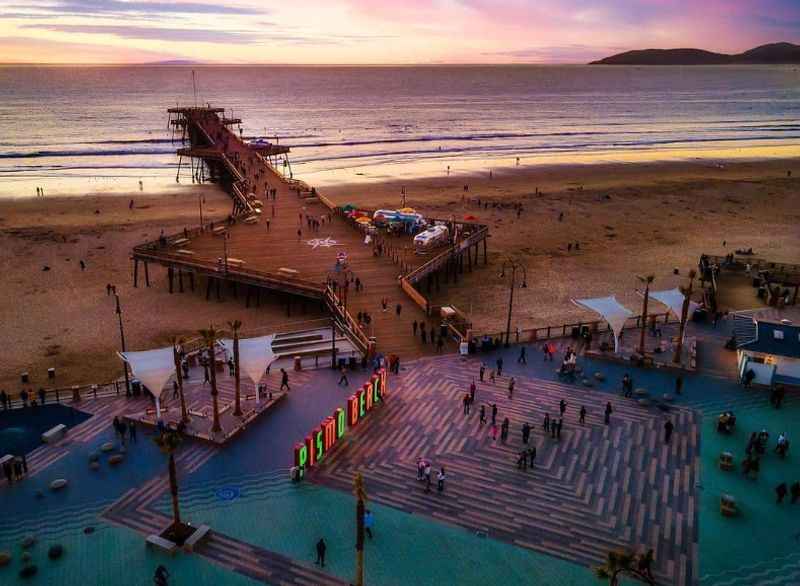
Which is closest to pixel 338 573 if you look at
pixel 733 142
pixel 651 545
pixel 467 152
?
pixel 651 545

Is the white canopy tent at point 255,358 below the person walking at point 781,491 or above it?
above

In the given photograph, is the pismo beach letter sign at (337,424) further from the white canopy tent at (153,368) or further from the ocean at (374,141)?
the ocean at (374,141)

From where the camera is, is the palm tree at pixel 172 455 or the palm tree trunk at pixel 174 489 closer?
the palm tree at pixel 172 455

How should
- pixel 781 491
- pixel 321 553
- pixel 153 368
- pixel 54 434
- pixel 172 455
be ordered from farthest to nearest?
pixel 153 368
pixel 54 434
pixel 781 491
pixel 172 455
pixel 321 553

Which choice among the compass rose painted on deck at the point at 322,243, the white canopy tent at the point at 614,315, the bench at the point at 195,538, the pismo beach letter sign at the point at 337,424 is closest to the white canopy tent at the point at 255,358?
the pismo beach letter sign at the point at 337,424

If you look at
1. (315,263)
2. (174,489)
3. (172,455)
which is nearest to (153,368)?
(172,455)

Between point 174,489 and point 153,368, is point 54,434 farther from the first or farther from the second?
point 174,489

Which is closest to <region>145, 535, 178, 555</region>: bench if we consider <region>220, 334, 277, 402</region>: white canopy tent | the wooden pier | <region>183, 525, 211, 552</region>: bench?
<region>183, 525, 211, 552</region>: bench

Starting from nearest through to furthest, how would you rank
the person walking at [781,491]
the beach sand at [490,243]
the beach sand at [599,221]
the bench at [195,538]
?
1. the bench at [195,538]
2. the person walking at [781,491]
3. the beach sand at [490,243]
4. the beach sand at [599,221]
